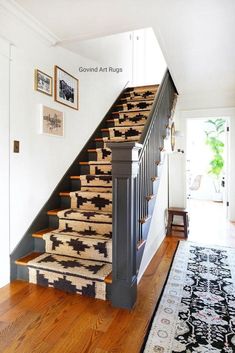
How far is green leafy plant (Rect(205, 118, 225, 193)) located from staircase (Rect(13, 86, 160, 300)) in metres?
4.80

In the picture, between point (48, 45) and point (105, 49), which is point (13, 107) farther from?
point (105, 49)

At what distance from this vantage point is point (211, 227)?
4512 mm

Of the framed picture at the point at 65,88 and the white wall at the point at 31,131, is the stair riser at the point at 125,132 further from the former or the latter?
the framed picture at the point at 65,88

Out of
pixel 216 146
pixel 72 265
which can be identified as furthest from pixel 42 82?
pixel 216 146

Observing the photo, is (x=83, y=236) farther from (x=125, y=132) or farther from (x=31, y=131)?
(x=125, y=132)

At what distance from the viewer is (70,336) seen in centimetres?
156

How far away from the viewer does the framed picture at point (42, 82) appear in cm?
249

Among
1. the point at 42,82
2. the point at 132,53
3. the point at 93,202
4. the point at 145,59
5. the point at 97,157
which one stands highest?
the point at 145,59

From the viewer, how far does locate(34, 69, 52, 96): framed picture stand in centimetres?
249

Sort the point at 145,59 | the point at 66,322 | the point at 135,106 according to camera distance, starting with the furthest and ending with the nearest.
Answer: the point at 145,59
the point at 135,106
the point at 66,322

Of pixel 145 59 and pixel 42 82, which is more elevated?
pixel 145 59

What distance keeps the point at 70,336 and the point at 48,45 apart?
2.70 m

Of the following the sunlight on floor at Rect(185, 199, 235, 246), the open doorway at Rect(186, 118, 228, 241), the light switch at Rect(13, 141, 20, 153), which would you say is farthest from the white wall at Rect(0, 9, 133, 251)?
the open doorway at Rect(186, 118, 228, 241)

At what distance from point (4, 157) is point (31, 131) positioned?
443 millimetres
